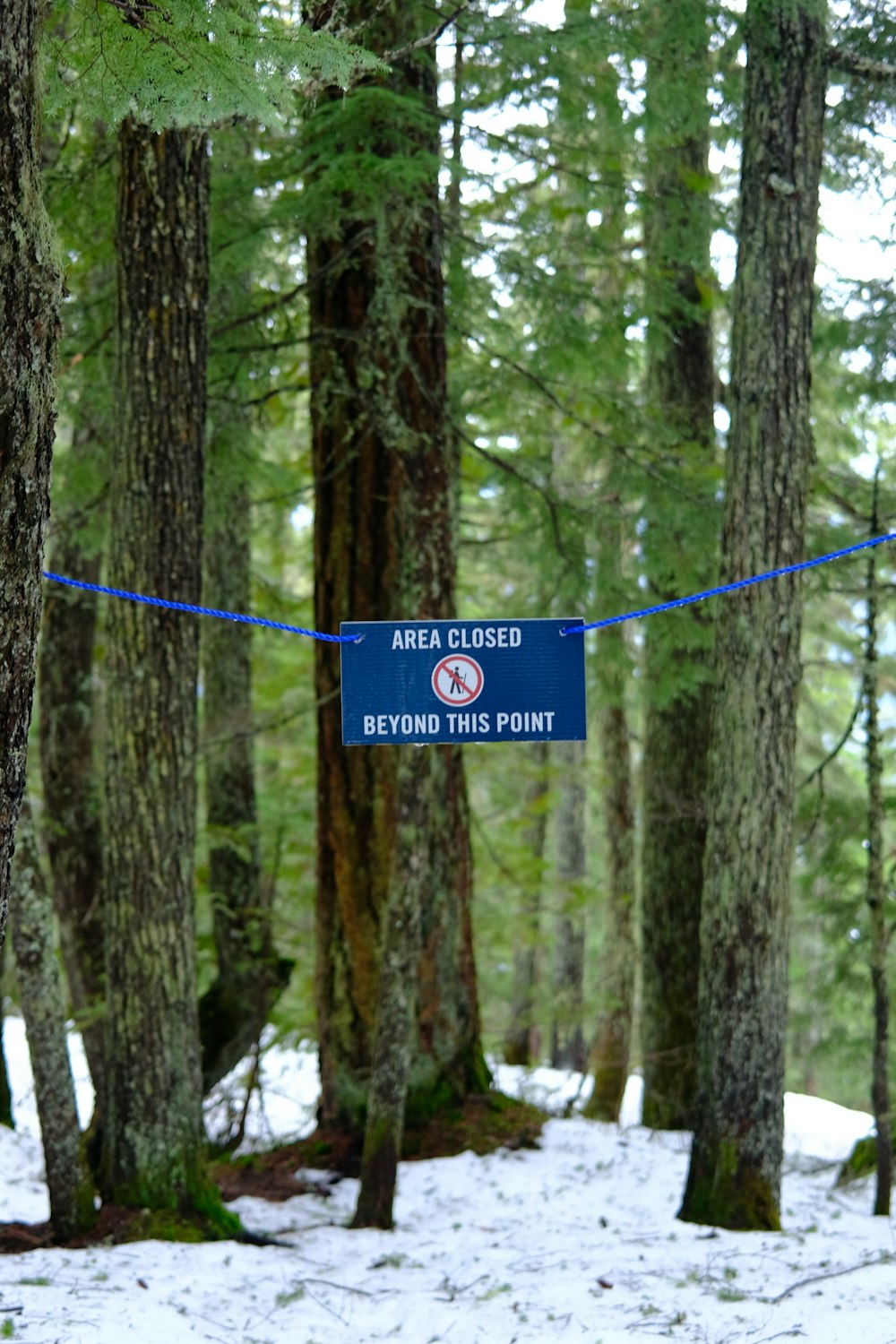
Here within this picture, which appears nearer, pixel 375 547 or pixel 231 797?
pixel 375 547

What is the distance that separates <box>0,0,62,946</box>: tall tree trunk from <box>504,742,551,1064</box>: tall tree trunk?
934cm

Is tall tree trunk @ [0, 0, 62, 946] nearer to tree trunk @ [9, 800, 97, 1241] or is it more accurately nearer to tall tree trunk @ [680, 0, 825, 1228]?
tree trunk @ [9, 800, 97, 1241]

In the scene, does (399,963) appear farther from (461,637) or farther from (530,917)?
(530,917)

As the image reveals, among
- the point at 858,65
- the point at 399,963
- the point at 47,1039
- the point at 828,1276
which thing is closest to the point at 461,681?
the point at 399,963

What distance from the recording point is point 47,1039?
598cm

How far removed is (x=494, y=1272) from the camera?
6.18m

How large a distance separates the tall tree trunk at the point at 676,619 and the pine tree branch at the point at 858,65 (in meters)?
1.23

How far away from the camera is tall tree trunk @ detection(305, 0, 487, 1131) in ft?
23.0

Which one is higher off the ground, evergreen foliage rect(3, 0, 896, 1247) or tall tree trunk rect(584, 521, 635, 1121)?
evergreen foliage rect(3, 0, 896, 1247)

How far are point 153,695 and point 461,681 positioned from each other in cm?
239

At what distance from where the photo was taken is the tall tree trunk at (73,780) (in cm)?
982

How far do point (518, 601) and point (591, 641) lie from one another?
6.09 ft

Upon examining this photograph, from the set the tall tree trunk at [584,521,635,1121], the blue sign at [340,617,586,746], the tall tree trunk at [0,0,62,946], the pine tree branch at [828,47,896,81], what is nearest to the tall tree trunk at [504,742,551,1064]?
the tall tree trunk at [584,521,635,1121]

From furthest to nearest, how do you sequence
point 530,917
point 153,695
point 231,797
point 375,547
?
point 530,917, point 231,797, point 375,547, point 153,695
